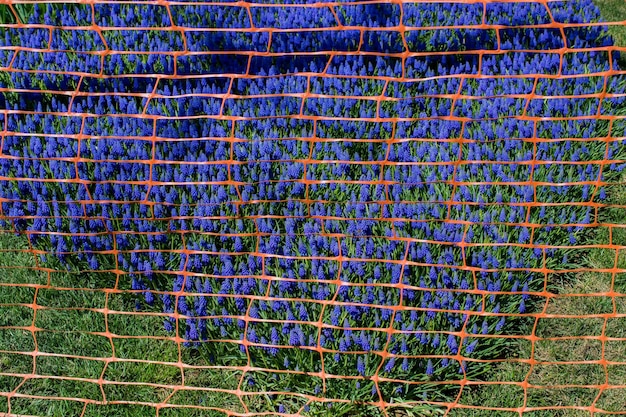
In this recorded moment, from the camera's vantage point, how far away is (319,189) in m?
3.43

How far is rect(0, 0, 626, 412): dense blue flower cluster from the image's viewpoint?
2.75m

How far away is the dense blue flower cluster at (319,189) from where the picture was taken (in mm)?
2746

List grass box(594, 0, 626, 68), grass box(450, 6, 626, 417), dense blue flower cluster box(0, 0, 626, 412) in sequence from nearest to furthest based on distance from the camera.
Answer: dense blue flower cluster box(0, 0, 626, 412)
grass box(450, 6, 626, 417)
grass box(594, 0, 626, 68)

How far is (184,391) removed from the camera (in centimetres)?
293

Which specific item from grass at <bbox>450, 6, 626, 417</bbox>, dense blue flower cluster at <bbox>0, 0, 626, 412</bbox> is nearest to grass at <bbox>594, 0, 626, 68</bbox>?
dense blue flower cluster at <bbox>0, 0, 626, 412</bbox>

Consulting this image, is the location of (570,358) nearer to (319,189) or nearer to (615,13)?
(319,189)

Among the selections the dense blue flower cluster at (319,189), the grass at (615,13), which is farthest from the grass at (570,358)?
the grass at (615,13)

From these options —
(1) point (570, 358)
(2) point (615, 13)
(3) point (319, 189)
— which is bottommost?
(1) point (570, 358)

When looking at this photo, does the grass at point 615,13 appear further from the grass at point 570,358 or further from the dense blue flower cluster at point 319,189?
the grass at point 570,358

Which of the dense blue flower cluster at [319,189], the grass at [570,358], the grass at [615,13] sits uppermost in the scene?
the grass at [615,13]

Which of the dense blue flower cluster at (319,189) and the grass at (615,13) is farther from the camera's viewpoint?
the grass at (615,13)

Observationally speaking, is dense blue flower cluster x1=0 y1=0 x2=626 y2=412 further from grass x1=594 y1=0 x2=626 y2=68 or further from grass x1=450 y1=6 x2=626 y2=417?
grass x1=594 y1=0 x2=626 y2=68

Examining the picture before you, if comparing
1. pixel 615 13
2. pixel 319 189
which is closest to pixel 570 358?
pixel 319 189

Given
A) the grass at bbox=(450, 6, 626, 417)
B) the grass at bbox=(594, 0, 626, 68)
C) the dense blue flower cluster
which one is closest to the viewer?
the dense blue flower cluster
